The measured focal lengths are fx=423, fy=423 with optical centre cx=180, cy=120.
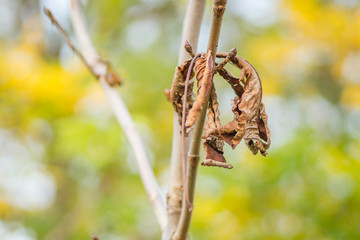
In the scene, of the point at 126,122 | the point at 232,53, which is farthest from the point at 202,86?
the point at 126,122

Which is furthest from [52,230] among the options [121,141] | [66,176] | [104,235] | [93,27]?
[93,27]

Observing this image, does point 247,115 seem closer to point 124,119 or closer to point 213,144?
point 213,144

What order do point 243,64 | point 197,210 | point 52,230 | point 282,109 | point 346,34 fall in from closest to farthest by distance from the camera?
point 243,64 → point 197,210 → point 346,34 → point 52,230 → point 282,109

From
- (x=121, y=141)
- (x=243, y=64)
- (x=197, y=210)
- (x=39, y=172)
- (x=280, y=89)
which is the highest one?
(x=280, y=89)

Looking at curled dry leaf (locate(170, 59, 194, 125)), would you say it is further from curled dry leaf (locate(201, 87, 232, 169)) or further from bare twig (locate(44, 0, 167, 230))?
bare twig (locate(44, 0, 167, 230))

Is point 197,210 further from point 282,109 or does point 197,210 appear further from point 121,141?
point 282,109

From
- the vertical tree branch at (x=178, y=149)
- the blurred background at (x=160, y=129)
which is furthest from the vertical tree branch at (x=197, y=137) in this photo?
the blurred background at (x=160, y=129)
